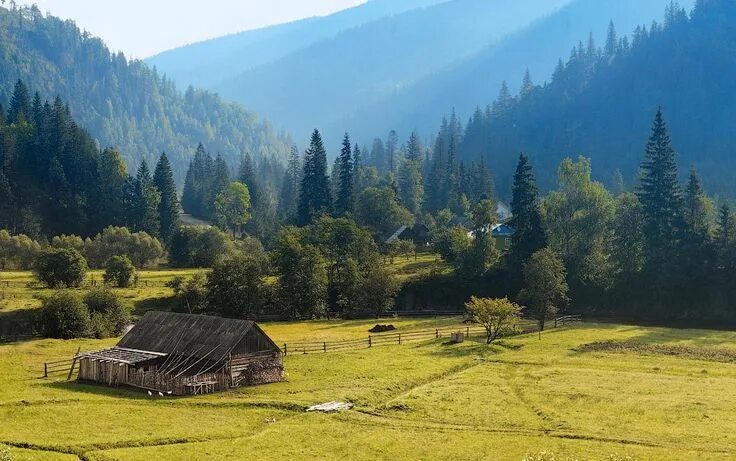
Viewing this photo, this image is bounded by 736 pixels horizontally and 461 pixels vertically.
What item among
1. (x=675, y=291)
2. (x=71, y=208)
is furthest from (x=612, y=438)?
(x=71, y=208)

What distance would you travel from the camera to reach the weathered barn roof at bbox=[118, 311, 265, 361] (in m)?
51.7

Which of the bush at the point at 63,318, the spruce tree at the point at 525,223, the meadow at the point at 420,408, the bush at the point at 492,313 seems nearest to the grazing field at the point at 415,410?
the meadow at the point at 420,408

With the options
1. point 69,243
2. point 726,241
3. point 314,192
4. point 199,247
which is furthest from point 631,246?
point 69,243

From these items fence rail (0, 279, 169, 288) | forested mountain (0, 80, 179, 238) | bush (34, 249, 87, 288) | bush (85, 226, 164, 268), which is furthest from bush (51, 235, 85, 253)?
forested mountain (0, 80, 179, 238)

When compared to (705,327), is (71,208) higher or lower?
higher

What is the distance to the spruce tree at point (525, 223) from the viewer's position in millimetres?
102125

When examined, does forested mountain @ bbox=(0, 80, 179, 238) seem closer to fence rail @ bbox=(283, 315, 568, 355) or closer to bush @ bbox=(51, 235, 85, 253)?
bush @ bbox=(51, 235, 85, 253)

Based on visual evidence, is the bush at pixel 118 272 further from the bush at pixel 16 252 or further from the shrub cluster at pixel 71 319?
the bush at pixel 16 252

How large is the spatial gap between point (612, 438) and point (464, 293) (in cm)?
6657

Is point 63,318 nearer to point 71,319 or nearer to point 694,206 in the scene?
point 71,319

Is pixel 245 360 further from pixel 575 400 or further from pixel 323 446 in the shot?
pixel 575 400

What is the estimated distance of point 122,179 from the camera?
147m

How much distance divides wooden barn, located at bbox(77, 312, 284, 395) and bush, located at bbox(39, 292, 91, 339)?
1935 cm

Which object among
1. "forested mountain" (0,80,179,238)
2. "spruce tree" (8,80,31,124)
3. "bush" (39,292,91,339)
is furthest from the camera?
"spruce tree" (8,80,31,124)
